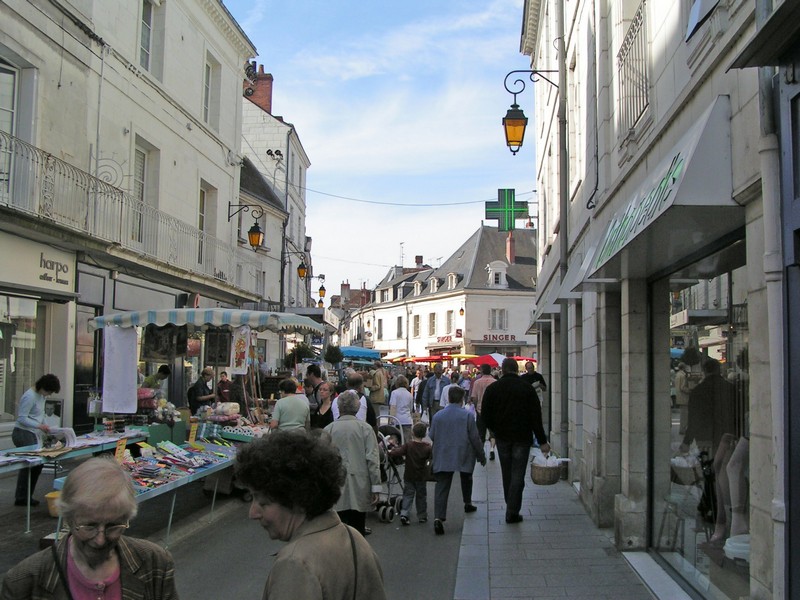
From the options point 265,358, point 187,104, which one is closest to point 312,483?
point 187,104

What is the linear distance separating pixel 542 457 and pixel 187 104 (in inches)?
588

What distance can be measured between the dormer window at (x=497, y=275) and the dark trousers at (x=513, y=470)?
51064 millimetres

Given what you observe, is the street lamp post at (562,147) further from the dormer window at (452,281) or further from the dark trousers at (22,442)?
the dormer window at (452,281)

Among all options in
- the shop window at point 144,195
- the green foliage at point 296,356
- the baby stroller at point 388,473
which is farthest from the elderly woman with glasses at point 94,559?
the green foliage at point 296,356

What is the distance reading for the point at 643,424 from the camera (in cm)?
718

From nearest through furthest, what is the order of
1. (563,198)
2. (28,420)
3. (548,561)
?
(548,561) < (28,420) < (563,198)

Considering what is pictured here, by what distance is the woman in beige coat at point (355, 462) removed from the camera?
687 cm

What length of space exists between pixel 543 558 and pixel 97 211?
11.2m

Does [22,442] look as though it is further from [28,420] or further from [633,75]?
[633,75]

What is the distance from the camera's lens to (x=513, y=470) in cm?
896

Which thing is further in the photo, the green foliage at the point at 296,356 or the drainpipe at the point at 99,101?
the green foliage at the point at 296,356

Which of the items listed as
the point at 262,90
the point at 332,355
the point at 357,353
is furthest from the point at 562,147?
the point at 262,90

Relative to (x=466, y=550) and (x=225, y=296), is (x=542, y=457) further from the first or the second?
(x=225, y=296)

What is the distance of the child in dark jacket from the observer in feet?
30.1
